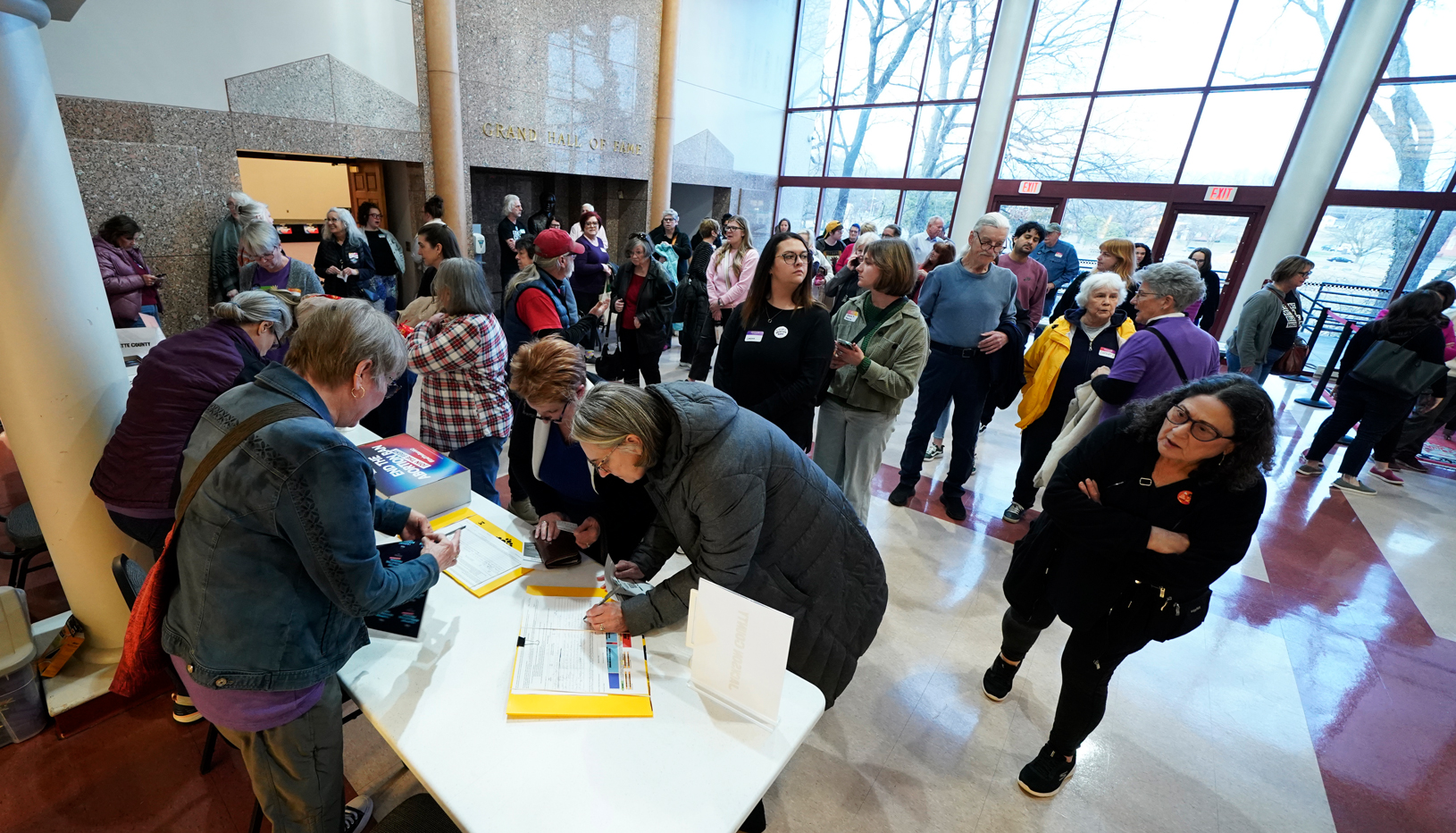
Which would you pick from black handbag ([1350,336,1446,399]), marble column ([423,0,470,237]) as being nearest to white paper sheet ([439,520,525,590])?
marble column ([423,0,470,237])

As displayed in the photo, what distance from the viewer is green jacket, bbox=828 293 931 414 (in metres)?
2.66

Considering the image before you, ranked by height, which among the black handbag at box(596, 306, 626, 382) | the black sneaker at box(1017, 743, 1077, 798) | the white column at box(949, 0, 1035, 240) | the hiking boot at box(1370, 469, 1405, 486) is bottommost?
the black sneaker at box(1017, 743, 1077, 798)

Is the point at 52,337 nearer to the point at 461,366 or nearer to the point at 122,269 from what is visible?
the point at 461,366

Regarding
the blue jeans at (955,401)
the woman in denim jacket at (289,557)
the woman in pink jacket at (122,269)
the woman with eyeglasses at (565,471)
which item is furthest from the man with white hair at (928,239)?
the woman in pink jacket at (122,269)

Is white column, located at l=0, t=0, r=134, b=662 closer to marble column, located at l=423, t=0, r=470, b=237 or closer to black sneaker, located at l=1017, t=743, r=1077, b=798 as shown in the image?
black sneaker, located at l=1017, t=743, r=1077, b=798

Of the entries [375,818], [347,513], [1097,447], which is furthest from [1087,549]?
[375,818]

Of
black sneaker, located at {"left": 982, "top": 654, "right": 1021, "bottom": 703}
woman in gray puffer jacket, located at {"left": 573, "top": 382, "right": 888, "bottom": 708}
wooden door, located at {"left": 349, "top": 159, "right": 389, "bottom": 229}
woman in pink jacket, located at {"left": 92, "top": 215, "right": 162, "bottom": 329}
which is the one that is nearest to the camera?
woman in gray puffer jacket, located at {"left": 573, "top": 382, "right": 888, "bottom": 708}

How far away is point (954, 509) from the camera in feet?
12.0

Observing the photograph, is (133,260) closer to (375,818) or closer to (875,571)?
(375,818)

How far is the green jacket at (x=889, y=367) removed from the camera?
8.71 feet

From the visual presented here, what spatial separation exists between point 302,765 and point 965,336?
10.7 ft

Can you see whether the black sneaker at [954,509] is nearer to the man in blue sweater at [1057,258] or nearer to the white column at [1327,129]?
the man in blue sweater at [1057,258]

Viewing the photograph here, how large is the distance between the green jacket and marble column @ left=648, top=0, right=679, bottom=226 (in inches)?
258

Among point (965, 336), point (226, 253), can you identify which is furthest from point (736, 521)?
point (226, 253)
